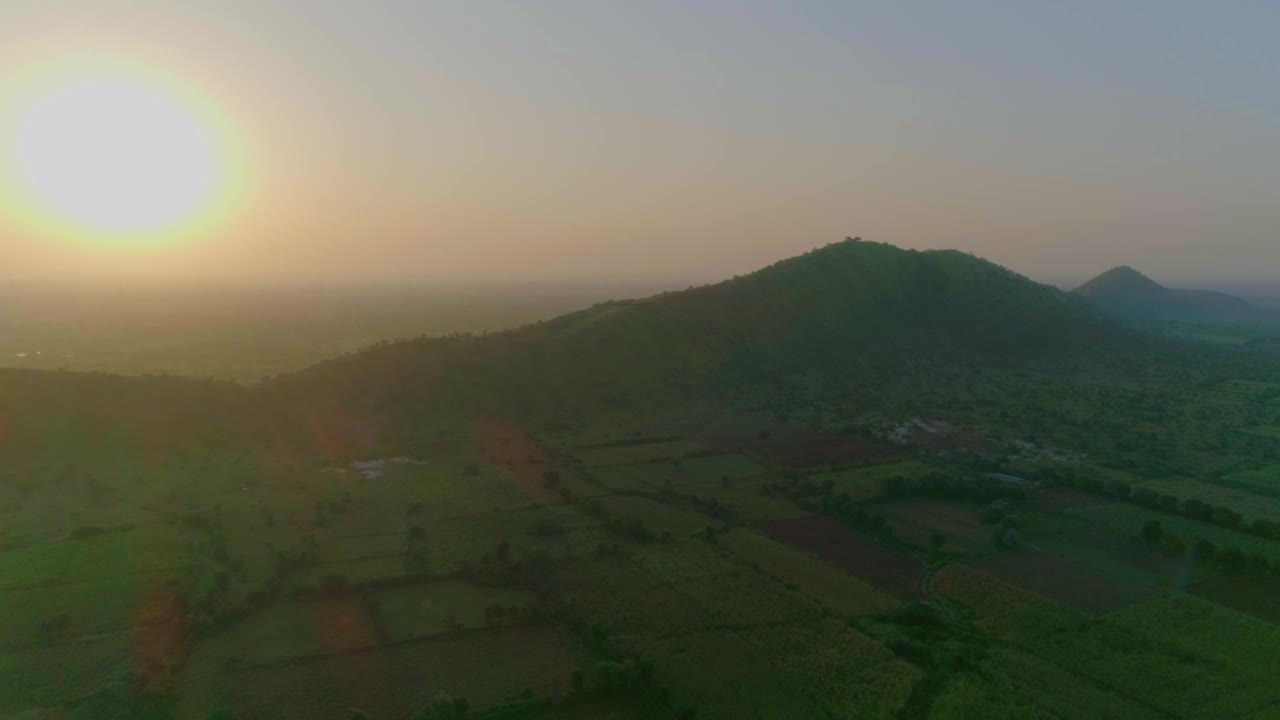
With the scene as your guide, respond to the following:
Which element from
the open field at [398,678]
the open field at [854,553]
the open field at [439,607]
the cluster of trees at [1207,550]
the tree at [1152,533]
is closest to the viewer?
the open field at [398,678]

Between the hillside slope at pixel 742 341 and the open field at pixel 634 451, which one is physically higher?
Result: the hillside slope at pixel 742 341

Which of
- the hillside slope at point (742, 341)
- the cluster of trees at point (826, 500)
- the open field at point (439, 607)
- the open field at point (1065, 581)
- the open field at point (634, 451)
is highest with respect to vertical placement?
the hillside slope at point (742, 341)

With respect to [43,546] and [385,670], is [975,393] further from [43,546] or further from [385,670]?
[43,546]

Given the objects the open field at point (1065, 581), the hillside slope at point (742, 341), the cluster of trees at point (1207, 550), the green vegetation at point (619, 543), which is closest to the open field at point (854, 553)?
the green vegetation at point (619, 543)

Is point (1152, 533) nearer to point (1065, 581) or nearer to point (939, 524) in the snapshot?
point (1065, 581)

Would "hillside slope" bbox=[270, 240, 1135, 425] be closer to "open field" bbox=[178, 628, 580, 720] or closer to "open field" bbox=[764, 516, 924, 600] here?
"open field" bbox=[764, 516, 924, 600]

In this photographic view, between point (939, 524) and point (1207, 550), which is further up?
point (939, 524)

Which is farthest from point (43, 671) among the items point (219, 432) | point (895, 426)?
point (895, 426)

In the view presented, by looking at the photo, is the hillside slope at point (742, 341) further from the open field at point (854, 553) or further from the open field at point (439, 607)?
the open field at point (439, 607)

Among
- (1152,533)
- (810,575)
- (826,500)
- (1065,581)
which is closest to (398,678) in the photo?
(810,575)
